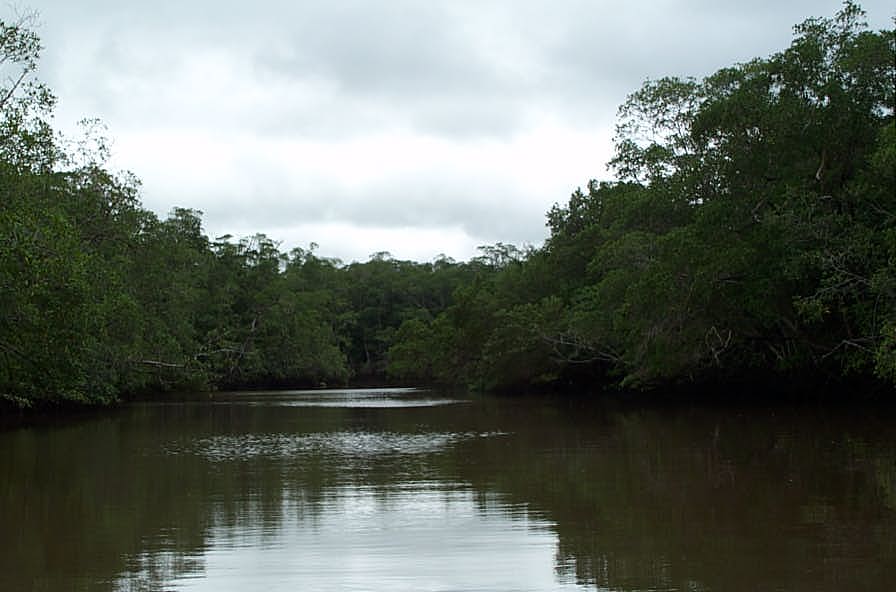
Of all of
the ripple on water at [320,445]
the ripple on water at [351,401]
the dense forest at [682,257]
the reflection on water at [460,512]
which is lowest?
the ripple on water at [351,401]

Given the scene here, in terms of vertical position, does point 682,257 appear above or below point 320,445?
above

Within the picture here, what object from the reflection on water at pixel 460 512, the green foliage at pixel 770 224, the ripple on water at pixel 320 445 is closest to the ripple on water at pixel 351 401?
the green foliage at pixel 770 224

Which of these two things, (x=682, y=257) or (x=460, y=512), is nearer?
(x=460, y=512)

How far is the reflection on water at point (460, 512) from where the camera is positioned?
728 cm

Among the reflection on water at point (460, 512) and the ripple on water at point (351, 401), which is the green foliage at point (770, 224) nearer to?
the reflection on water at point (460, 512)

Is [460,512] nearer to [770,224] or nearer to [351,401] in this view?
[770,224]

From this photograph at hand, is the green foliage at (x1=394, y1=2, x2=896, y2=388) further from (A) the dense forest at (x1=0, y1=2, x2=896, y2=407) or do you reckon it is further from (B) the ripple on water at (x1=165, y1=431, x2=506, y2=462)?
(B) the ripple on water at (x1=165, y1=431, x2=506, y2=462)

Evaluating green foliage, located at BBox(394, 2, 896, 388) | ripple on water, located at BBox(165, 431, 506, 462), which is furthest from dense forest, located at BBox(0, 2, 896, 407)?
ripple on water, located at BBox(165, 431, 506, 462)

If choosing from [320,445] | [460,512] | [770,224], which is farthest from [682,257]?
[460,512]

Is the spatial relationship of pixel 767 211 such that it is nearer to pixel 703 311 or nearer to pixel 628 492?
pixel 703 311

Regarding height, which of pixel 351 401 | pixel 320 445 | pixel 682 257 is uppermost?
pixel 682 257

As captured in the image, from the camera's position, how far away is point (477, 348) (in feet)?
172

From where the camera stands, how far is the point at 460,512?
33.5 ft

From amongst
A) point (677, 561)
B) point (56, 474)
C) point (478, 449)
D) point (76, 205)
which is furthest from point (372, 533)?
point (76, 205)
